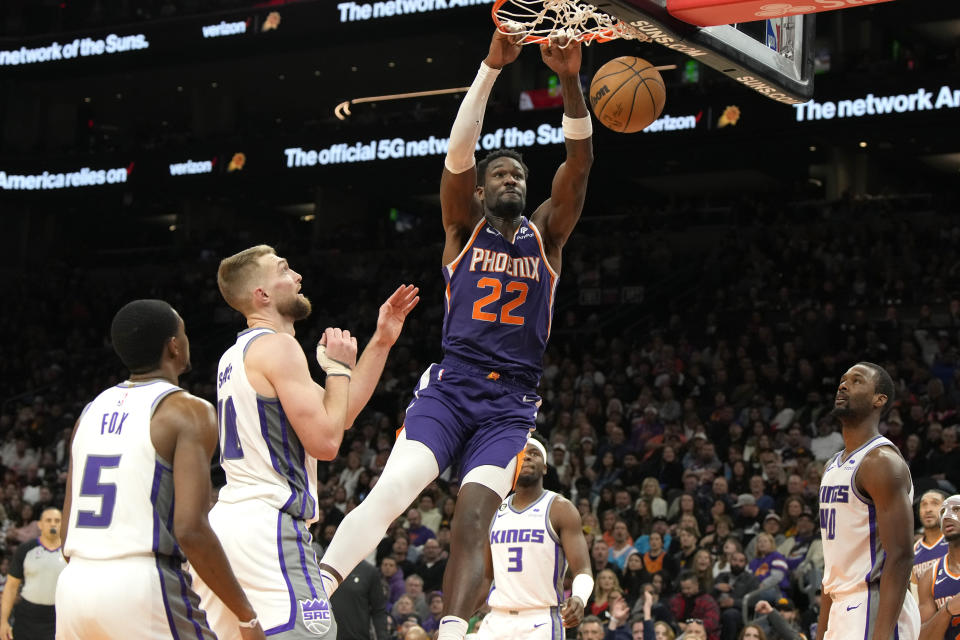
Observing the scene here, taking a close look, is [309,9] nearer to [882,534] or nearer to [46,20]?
[46,20]

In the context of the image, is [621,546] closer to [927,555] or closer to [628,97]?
[927,555]

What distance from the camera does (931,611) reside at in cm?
729

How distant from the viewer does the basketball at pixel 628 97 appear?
5862 mm

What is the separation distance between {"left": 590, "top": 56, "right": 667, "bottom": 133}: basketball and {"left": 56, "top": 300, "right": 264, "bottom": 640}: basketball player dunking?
2.74 meters

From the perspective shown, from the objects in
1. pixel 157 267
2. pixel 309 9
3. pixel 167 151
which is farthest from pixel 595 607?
pixel 157 267

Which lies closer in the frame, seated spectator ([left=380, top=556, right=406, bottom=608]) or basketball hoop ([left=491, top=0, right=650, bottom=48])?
basketball hoop ([left=491, top=0, right=650, bottom=48])

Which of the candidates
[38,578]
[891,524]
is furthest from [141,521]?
[38,578]

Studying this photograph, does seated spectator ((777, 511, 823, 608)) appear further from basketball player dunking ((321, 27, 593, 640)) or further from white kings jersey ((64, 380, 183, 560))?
white kings jersey ((64, 380, 183, 560))

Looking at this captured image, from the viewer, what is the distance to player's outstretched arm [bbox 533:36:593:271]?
5.55 metres

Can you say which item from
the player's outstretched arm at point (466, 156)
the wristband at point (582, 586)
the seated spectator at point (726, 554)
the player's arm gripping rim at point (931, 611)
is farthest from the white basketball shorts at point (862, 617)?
the seated spectator at point (726, 554)

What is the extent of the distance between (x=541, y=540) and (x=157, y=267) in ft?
69.3

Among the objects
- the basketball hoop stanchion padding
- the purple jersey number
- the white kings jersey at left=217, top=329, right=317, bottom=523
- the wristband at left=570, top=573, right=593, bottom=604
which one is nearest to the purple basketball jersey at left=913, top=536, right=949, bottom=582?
the wristband at left=570, top=573, right=593, bottom=604

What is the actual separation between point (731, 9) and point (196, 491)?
3216 millimetres

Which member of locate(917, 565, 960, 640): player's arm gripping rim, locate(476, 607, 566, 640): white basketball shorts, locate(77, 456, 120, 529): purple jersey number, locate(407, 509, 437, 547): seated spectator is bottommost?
locate(407, 509, 437, 547): seated spectator
